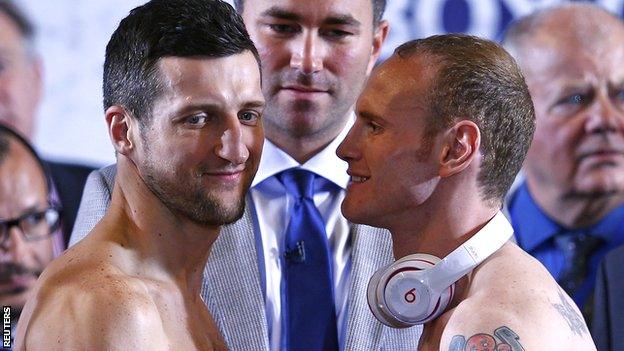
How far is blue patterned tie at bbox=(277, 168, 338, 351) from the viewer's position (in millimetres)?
2904

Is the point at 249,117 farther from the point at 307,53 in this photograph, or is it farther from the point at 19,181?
the point at 19,181

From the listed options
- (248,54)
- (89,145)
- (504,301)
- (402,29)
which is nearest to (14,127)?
(89,145)

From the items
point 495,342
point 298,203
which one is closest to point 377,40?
point 298,203

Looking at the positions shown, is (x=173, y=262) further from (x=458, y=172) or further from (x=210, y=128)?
(x=458, y=172)

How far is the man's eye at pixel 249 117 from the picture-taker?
2.34 m

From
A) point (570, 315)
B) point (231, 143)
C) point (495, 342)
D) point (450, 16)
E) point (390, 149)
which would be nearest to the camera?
point (495, 342)

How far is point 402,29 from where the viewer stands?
3.96m

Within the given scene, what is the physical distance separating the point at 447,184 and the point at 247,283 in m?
0.72

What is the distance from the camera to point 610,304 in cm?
339

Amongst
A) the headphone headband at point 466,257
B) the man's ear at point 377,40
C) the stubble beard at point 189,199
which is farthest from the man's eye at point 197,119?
the man's ear at point 377,40

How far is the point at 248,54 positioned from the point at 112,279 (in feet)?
1.81

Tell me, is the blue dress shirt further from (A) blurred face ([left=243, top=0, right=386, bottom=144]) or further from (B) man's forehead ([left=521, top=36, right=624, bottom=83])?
(A) blurred face ([left=243, top=0, right=386, bottom=144])

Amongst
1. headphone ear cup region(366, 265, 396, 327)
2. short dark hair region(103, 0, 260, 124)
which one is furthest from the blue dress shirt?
short dark hair region(103, 0, 260, 124)

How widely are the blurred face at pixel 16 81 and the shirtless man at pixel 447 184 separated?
1564mm
